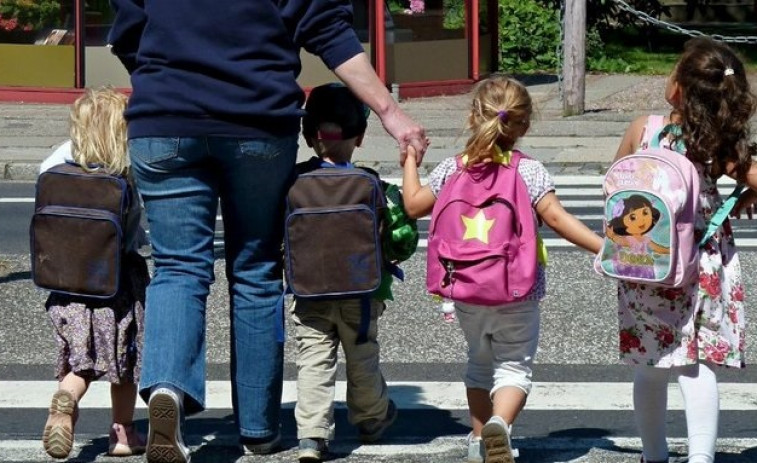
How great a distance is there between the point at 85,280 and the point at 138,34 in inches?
30.8

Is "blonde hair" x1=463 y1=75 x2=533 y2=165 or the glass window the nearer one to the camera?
"blonde hair" x1=463 y1=75 x2=533 y2=165

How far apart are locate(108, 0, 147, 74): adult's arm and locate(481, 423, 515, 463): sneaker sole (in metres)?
1.53

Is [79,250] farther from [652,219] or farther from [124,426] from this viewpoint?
[652,219]

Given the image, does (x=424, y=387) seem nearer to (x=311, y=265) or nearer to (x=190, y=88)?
(x=311, y=265)

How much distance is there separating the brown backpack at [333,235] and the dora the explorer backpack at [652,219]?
2.32 feet

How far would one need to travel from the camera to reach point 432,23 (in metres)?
19.8

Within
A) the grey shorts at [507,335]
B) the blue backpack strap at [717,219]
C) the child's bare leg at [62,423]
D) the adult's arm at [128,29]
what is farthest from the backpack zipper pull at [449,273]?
the child's bare leg at [62,423]

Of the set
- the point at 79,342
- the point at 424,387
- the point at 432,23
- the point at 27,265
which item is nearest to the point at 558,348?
the point at 424,387

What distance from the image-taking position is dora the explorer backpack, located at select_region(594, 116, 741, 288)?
420 cm

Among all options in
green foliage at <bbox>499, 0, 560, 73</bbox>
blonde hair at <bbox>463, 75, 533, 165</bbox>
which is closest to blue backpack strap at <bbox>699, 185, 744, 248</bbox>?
blonde hair at <bbox>463, 75, 533, 165</bbox>

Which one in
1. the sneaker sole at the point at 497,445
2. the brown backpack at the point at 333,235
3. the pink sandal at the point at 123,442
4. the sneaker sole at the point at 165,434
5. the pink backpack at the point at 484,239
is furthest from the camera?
the pink sandal at the point at 123,442

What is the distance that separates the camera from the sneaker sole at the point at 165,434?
13.7 ft

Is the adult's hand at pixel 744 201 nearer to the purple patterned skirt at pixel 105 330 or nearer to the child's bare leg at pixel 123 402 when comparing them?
the purple patterned skirt at pixel 105 330

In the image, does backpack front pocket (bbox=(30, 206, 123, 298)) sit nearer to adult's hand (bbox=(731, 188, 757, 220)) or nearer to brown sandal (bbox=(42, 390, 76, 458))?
brown sandal (bbox=(42, 390, 76, 458))
